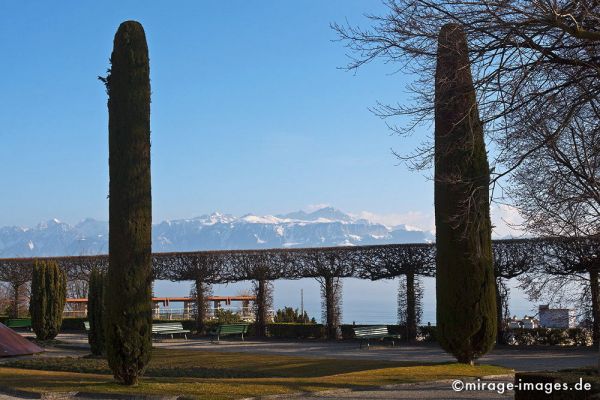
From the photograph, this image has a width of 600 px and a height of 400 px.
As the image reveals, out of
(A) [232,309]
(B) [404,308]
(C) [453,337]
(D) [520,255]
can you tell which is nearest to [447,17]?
(C) [453,337]

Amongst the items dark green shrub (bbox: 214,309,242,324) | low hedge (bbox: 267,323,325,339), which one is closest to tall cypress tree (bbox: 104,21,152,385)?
low hedge (bbox: 267,323,325,339)

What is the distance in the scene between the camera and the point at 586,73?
1116 centimetres

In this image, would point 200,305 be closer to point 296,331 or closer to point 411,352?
point 296,331

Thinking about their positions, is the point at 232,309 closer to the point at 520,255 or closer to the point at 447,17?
the point at 520,255

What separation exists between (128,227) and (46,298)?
1590cm

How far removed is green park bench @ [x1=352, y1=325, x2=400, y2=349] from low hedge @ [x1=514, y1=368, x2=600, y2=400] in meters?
19.2

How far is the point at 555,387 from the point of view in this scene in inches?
399

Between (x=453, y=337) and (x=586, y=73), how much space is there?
26.9 feet

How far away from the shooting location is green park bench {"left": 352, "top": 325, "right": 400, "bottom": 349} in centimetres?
2972

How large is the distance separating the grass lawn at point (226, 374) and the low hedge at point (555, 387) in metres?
Result: 4.58

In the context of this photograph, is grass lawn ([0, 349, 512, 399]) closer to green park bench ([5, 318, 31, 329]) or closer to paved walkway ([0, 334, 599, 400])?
paved walkway ([0, 334, 599, 400])

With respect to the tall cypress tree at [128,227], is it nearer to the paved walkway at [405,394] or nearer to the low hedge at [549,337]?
the paved walkway at [405,394]

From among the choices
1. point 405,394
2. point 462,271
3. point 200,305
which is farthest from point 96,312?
point 200,305

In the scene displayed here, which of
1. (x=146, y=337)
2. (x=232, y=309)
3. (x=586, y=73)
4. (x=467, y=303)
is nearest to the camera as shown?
(x=586, y=73)
